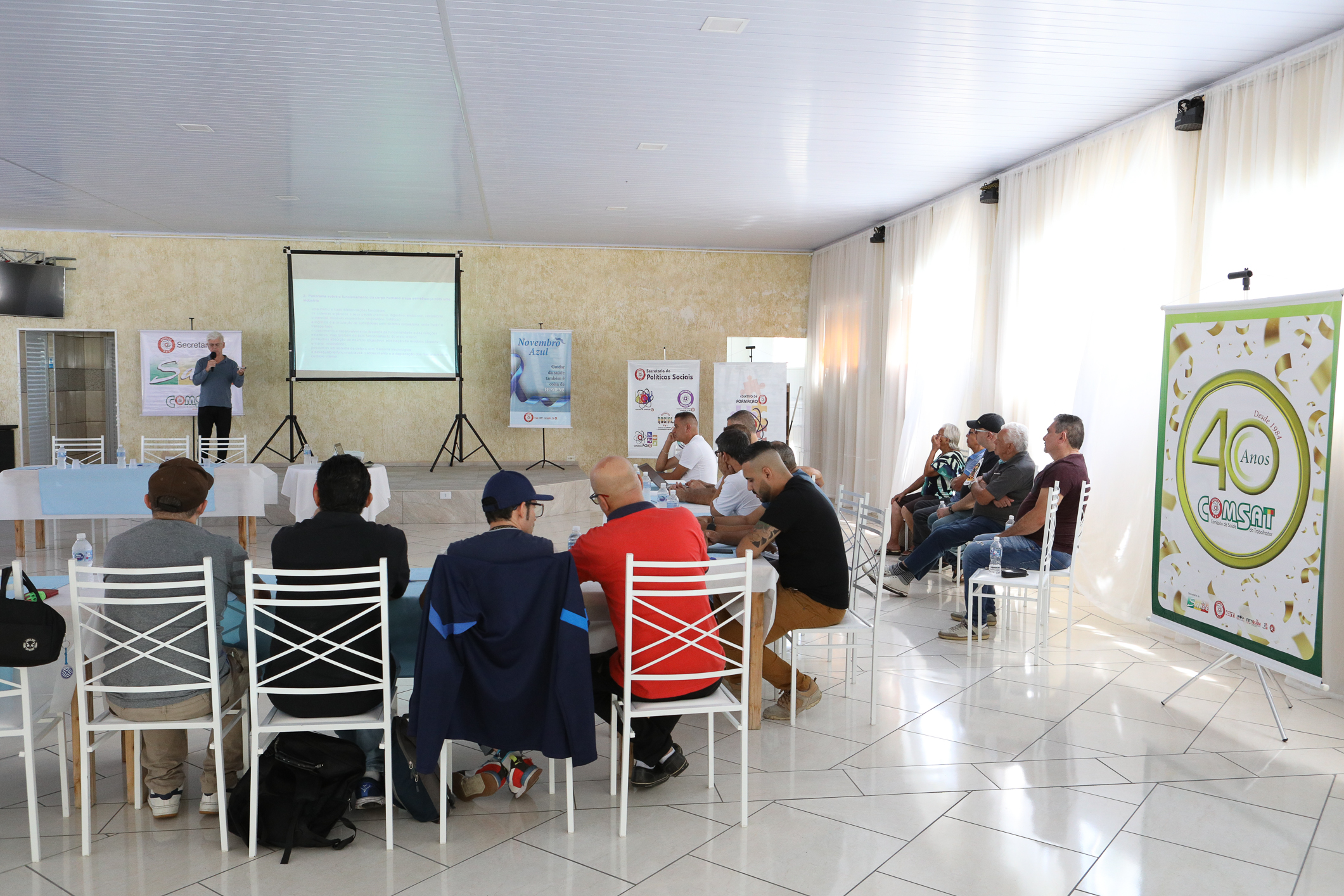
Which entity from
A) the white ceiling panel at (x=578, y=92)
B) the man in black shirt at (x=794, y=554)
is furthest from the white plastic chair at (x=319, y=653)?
the white ceiling panel at (x=578, y=92)

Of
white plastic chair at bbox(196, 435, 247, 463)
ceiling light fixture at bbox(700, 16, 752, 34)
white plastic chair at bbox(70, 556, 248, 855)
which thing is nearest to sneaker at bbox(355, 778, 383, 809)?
white plastic chair at bbox(70, 556, 248, 855)

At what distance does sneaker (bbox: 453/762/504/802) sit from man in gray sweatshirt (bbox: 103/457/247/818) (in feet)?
2.53

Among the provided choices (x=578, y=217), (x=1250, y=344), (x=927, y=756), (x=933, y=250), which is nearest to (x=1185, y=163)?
(x=1250, y=344)

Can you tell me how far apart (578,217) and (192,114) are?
440 cm

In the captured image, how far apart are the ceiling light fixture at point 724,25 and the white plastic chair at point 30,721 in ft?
11.5

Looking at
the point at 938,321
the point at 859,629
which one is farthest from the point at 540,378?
the point at 859,629

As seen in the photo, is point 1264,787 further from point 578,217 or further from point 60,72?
point 578,217

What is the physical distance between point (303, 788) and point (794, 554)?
6.87 feet

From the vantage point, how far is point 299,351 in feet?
35.0

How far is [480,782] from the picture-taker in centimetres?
317

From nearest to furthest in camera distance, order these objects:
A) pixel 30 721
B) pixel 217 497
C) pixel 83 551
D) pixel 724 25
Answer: pixel 30 721
pixel 83 551
pixel 724 25
pixel 217 497

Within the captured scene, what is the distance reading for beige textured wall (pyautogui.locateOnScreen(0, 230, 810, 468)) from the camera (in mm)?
10852

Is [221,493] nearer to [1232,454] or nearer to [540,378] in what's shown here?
[540,378]

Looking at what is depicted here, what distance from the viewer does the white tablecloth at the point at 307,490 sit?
7.43 m
